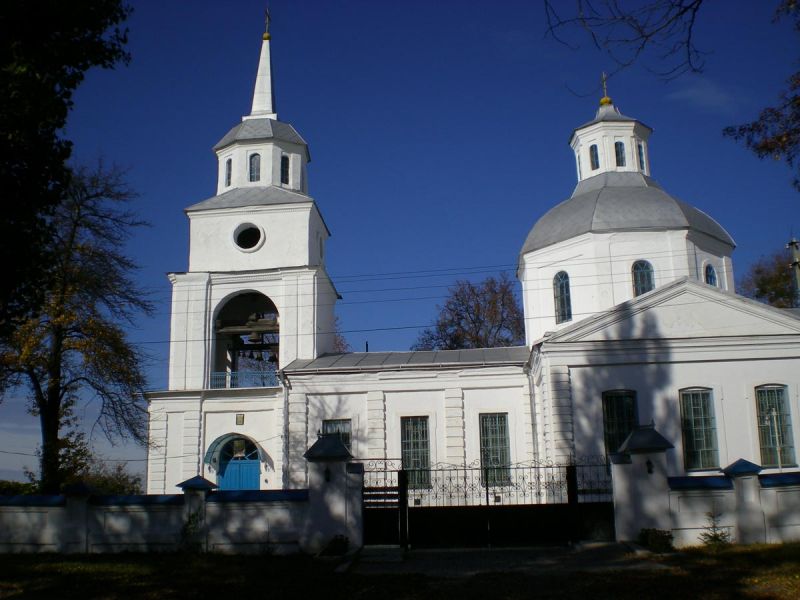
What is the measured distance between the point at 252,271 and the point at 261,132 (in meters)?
5.24

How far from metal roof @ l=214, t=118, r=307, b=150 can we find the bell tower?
4cm

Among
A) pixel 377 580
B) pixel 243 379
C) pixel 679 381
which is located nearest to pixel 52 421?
pixel 243 379

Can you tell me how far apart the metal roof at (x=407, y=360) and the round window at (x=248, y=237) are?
4264 mm

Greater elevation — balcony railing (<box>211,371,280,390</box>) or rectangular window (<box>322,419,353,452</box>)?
balcony railing (<box>211,371,280,390</box>)

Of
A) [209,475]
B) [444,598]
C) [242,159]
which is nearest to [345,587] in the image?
[444,598]

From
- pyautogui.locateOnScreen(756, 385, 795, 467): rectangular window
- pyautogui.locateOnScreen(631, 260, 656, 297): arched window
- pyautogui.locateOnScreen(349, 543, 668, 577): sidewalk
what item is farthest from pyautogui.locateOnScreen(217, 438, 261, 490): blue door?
pyautogui.locateOnScreen(756, 385, 795, 467): rectangular window

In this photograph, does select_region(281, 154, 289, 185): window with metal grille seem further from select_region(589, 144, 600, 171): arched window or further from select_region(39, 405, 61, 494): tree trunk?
select_region(39, 405, 61, 494): tree trunk

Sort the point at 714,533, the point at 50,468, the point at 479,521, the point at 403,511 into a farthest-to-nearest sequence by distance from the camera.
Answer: the point at 50,468
the point at 479,521
the point at 403,511
the point at 714,533

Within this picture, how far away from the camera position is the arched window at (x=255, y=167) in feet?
90.4

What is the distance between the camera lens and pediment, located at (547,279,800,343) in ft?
67.0

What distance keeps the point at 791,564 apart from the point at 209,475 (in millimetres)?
16876

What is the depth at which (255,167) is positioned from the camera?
2767 cm

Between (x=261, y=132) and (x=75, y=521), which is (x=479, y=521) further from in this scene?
(x=261, y=132)

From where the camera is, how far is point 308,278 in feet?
83.0
